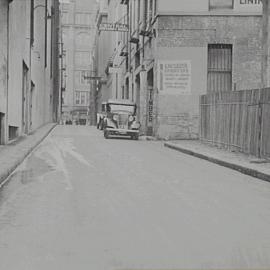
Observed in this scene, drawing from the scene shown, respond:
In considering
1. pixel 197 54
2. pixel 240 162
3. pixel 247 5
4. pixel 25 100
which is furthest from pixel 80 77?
pixel 240 162

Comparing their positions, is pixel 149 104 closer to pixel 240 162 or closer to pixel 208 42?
pixel 208 42

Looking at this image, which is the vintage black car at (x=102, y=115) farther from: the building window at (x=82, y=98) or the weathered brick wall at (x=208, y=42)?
the building window at (x=82, y=98)

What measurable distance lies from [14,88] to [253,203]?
15542 mm

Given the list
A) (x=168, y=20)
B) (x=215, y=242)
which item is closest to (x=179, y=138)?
(x=168, y=20)

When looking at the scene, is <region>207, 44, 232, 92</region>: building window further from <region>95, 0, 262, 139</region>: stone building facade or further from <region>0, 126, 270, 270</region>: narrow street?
<region>0, 126, 270, 270</region>: narrow street

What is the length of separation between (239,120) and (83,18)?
387 ft

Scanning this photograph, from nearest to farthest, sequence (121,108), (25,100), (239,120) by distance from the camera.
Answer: (239,120), (25,100), (121,108)

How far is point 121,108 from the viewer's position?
31.7 metres

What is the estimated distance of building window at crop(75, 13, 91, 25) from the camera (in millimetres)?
130625

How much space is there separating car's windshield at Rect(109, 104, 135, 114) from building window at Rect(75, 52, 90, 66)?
3881 inches

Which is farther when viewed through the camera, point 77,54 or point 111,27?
point 77,54

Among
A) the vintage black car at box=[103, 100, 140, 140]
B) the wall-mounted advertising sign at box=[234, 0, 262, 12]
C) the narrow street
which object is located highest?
the wall-mounted advertising sign at box=[234, 0, 262, 12]

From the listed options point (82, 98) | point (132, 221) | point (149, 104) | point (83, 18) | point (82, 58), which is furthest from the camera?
point (83, 18)

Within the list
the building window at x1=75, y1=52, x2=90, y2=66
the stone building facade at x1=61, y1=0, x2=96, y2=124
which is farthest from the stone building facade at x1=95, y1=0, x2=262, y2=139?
the building window at x1=75, y1=52, x2=90, y2=66
